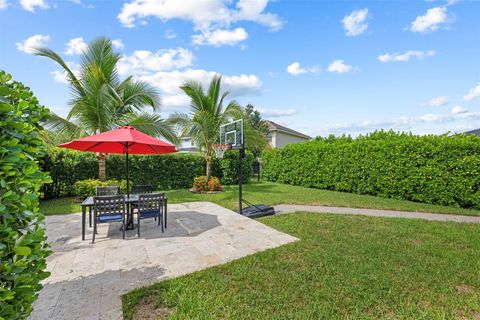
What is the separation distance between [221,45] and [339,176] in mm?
9086

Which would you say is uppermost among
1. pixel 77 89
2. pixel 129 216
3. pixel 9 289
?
pixel 77 89

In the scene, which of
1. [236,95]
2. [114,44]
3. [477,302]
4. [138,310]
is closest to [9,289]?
[138,310]

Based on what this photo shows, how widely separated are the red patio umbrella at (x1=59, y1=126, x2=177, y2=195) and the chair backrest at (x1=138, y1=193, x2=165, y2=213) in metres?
0.71

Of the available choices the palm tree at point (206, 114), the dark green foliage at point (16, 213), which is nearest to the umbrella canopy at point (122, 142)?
the dark green foliage at point (16, 213)

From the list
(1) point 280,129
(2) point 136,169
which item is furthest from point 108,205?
(1) point 280,129

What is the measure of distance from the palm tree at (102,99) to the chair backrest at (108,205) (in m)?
5.04

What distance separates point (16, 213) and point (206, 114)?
10606mm

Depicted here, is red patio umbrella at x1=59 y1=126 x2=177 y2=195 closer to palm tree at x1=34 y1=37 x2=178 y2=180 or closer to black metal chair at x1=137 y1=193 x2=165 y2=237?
black metal chair at x1=137 y1=193 x2=165 y2=237

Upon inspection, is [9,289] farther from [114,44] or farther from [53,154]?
[114,44]

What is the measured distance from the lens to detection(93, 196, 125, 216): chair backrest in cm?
491

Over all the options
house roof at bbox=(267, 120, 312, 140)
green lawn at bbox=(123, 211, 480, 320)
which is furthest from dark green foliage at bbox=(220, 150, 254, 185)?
house roof at bbox=(267, 120, 312, 140)

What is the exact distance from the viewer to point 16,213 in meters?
1.58

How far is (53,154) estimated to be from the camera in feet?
30.6

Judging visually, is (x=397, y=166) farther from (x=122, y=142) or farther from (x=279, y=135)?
(x=279, y=135)
